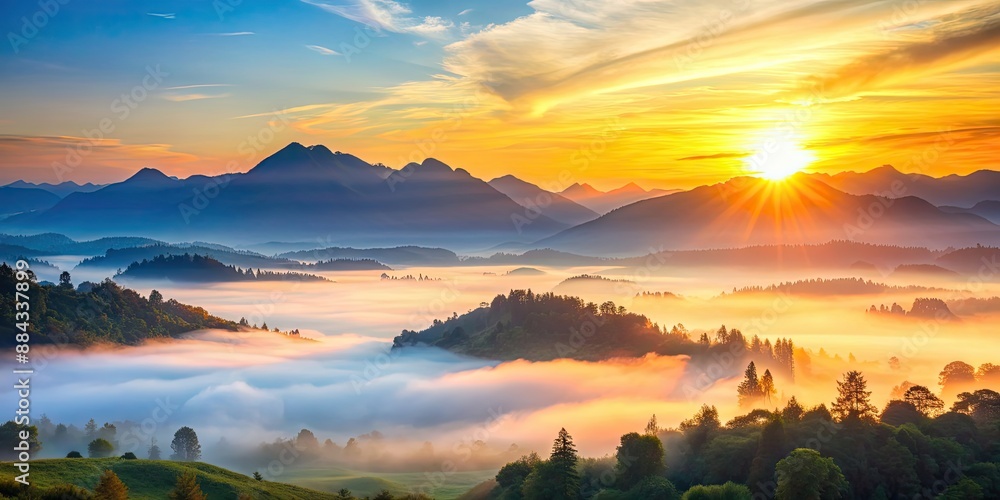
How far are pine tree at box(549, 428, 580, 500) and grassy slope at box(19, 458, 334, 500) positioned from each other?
4140 centimetres

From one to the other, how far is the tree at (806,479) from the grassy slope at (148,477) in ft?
243

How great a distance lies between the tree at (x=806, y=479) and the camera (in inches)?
3834

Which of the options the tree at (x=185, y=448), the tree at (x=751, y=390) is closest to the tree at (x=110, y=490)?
the tree at (x=185, y=448)

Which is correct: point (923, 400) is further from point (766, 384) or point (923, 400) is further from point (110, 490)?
point (110, 490)

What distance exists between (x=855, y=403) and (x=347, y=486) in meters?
112

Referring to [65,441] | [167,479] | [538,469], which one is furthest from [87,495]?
[65,441]

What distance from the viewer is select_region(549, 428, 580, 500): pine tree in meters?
112

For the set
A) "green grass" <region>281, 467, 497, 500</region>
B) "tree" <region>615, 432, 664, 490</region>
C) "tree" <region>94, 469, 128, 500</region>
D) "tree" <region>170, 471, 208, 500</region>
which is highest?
"tree" <region>94, 469, 128, 500</region>

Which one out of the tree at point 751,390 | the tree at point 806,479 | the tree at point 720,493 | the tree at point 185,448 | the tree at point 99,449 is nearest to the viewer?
the tree at point 806,479

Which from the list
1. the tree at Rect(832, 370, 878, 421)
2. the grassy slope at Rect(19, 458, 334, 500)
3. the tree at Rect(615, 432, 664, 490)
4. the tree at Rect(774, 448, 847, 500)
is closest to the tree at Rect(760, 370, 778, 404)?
the tree at Rect(832, 370, 878, 421)

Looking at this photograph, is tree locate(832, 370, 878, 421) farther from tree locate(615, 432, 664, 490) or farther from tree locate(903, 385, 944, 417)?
tree locate(615, 432, 664, 490)

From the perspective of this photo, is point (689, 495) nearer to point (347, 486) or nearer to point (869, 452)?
point (869, 452)

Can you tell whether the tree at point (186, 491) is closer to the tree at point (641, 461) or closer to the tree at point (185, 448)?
the tree at point (641, 461)

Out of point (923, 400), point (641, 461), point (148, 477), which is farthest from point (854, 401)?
point (148, 477)
